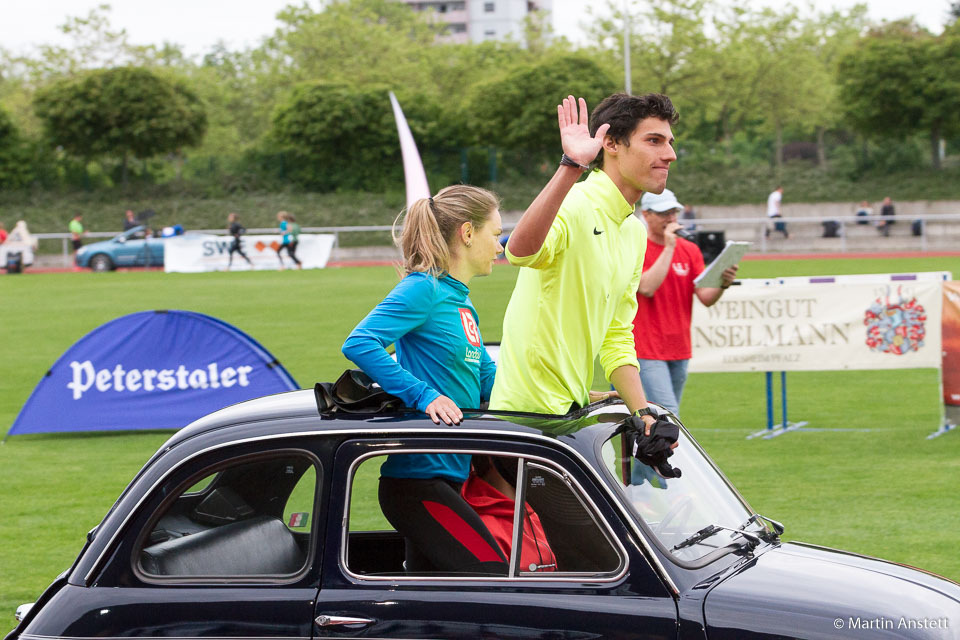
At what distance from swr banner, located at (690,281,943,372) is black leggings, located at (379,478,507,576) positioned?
6.81 m

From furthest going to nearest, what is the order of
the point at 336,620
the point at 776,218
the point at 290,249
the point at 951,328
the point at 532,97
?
the point at 532,97
the point at 776,218
the point at 290,249
the point at 951,328
the point at 336,620

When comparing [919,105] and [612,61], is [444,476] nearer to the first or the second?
[919,105]

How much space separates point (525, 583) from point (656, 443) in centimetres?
58

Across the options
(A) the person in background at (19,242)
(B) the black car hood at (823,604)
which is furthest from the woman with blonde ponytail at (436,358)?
(A) the person in background at (19,242)

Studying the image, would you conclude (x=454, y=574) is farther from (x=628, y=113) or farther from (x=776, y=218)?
(x=776, y=218)

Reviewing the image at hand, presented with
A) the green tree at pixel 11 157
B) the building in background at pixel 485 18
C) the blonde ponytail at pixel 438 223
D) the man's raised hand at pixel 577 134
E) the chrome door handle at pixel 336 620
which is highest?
the building in background at pixel 485 18

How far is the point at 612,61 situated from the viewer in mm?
57531

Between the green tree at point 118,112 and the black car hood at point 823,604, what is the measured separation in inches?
2069

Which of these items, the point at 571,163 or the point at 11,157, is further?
the point at 11,157

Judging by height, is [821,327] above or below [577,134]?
below

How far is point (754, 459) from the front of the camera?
A: 9.56 metres

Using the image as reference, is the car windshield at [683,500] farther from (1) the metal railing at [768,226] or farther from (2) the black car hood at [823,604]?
(1) the metal railing at [768,226]

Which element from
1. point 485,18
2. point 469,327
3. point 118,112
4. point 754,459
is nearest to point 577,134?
point 469,327

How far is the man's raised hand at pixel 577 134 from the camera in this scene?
150 inches
